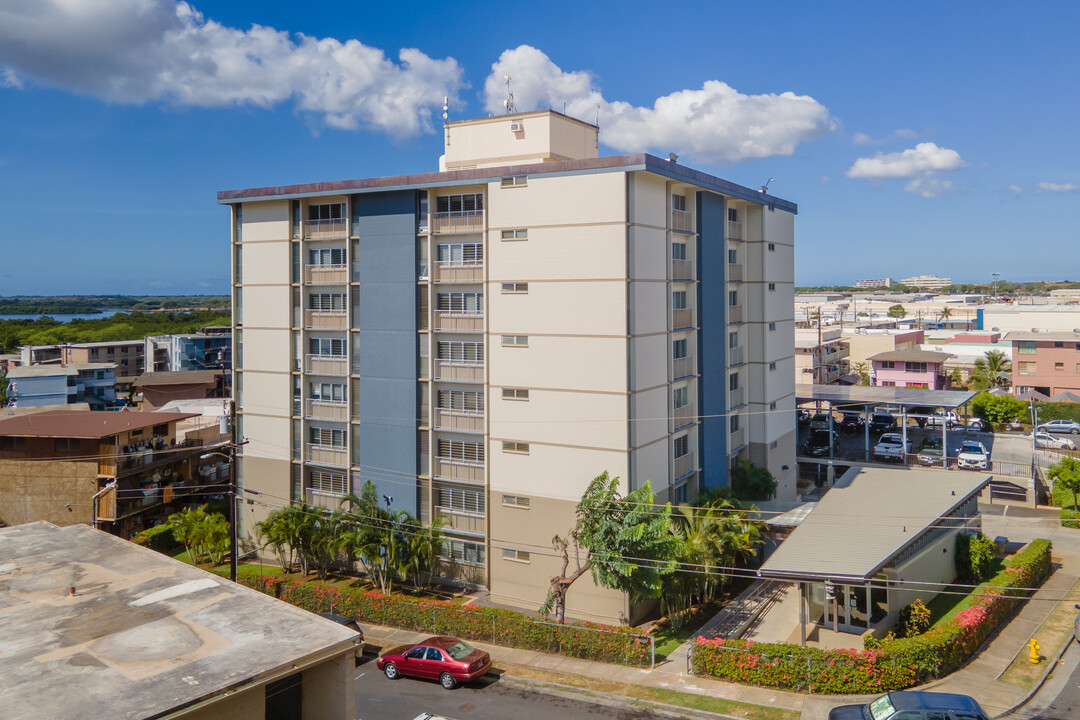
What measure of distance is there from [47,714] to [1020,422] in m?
78.3

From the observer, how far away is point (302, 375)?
3928 cm

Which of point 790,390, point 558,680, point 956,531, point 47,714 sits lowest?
point 558,680

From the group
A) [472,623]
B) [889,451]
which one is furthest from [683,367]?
[889,451]

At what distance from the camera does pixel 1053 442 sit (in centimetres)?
6259

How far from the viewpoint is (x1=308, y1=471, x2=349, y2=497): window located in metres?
38.4

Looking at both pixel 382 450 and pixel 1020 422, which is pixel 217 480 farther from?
pixel 1020 422

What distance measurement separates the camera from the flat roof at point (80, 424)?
44.4 metres

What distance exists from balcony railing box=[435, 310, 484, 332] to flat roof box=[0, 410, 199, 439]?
22635 mm

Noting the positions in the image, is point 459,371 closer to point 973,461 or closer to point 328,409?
point 328,409

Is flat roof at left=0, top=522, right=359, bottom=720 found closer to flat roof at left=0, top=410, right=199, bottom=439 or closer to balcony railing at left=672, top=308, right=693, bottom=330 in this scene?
balcony railing at left=672, top=308, right=693, bottom=330

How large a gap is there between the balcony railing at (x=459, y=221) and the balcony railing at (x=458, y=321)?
3.84m

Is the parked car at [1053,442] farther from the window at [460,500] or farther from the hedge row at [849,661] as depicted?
the window at [460,500]

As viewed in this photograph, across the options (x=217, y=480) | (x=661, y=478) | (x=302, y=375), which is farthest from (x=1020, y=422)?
(x=217, y=480)

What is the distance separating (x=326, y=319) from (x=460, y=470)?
427 inches
